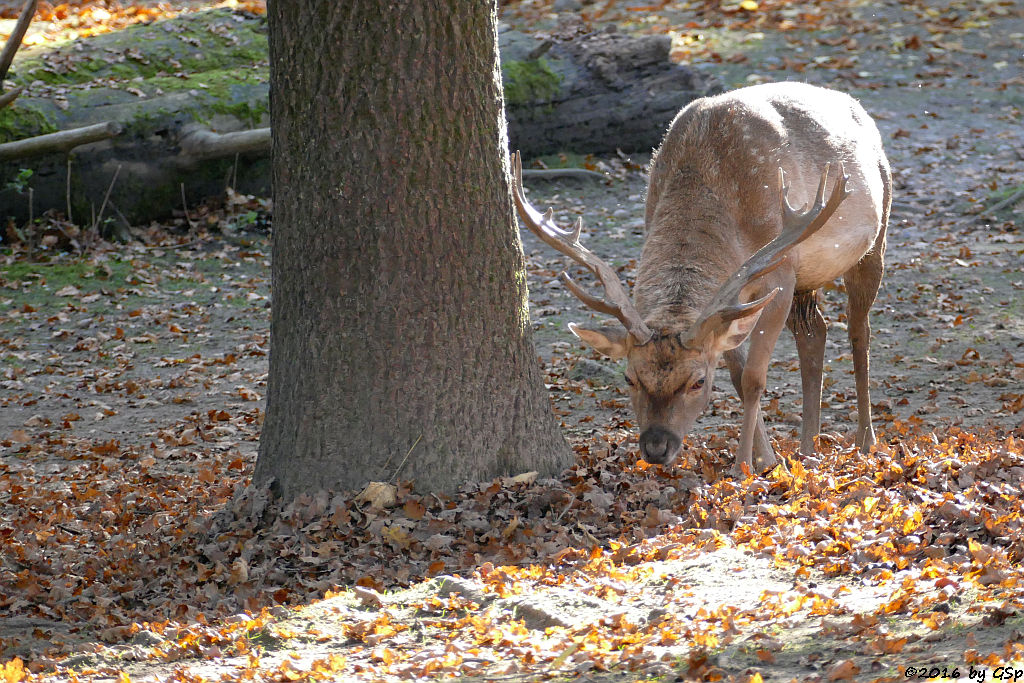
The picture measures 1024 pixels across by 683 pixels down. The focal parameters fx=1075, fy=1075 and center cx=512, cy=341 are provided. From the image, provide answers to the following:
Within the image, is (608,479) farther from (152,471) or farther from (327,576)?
(152,471)

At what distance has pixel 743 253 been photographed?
21.9ft

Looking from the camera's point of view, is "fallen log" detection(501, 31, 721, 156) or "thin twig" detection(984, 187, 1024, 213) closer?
"thin twig" detection(984, 187, 1024, 213)

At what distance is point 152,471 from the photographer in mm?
7309

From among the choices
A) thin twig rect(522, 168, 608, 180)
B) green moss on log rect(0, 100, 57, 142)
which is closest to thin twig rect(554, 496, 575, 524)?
thin twig rect(522, 168, 608, 180)

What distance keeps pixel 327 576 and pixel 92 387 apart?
517cm

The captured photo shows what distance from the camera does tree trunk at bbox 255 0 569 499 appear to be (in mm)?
5418

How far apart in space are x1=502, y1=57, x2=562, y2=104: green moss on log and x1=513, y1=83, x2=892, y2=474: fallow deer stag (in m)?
6.85

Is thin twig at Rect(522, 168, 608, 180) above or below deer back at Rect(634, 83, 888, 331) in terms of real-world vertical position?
below

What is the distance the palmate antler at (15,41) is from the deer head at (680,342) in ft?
20.3

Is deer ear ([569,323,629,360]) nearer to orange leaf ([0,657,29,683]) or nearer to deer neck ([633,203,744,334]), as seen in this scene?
deer neck ([633,203,744,334])

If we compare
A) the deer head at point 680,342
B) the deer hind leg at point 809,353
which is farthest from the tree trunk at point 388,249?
the deer hind leg at point 809,353

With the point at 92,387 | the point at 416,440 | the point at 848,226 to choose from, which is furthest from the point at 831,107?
the point at 92,387

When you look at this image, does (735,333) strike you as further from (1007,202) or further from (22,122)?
(22,122)

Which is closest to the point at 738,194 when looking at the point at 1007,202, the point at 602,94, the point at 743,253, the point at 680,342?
the point at 743,253
